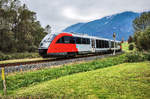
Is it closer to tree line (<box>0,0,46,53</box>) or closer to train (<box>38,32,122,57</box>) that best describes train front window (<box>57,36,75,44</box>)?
train (<box>38,32,122,57</box>)

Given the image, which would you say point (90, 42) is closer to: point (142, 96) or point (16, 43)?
point (142, 96)

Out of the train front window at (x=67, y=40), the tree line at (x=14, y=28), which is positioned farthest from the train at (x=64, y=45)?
the tree line at (x=14, y=28)

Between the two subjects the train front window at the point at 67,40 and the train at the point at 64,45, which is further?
the train front window at the point at 67,40

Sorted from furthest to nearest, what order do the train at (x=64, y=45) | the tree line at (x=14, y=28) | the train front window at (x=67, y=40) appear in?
the tree line at (x=14, y=28) < the train front window at (x=67, y=40) < the train at (x=64, y=45)

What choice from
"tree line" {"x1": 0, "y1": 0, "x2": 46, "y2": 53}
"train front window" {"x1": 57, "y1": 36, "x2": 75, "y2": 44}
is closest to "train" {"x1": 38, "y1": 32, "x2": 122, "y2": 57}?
"train front window" {"x1": 57, "y1": 36, "x2": 75, "y2": 44}

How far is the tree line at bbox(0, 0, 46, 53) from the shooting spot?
29.3m

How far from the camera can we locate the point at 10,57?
78.3ft

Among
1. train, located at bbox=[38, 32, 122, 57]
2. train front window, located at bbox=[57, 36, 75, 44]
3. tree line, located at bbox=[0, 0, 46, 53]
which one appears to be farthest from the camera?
tree line, located at bbox=[0, 0, 46, 53]

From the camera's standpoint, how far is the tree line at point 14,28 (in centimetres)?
2934

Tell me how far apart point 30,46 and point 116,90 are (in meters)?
33.7

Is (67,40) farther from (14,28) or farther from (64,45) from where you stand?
(14,28)

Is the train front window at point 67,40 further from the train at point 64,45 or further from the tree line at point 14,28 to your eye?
the tree line at point 14,28

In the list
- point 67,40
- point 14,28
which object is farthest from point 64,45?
point 14,28

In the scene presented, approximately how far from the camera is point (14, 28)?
1325 inches
